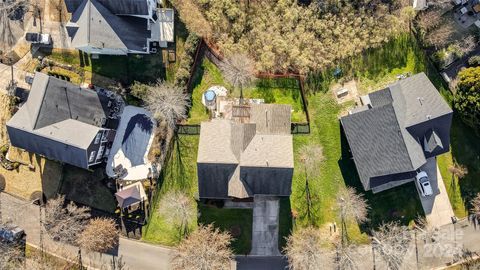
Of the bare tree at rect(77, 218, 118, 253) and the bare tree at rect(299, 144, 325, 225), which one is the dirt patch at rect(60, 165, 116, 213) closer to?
the bare tree at rect(77, 218, 118, 253)

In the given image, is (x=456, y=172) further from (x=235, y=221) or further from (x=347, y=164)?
(x=235, y=221)

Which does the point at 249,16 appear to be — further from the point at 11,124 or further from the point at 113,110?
the point at 11,124

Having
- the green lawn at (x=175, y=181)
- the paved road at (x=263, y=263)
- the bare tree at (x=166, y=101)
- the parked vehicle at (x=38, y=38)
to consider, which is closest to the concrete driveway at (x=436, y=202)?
the paved road at (x=263, y=263)

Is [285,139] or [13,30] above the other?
[13,30]

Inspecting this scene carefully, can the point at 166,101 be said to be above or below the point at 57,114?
above

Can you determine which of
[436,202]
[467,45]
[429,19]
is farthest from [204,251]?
[467,45]

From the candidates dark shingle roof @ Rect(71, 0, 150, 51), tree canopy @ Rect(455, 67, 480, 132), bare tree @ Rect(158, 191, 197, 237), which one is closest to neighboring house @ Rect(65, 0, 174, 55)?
dark shingle roof @ Rect(71, 0, 150, 51)

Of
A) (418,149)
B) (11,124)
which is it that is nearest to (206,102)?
(11,124)
